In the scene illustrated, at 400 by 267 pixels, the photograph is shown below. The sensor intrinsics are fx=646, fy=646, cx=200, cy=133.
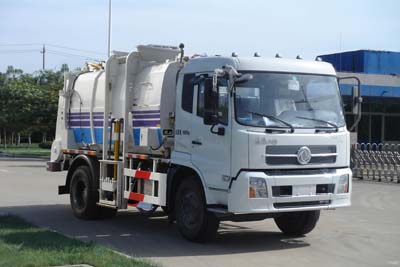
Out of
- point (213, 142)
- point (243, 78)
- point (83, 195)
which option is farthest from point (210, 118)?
point (83, 195)

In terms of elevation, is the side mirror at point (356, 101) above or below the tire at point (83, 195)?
above

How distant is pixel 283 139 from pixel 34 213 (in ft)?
22.2

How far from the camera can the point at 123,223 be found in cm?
1289

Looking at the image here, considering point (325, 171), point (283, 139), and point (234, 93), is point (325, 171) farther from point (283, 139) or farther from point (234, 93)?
point (234, 93)

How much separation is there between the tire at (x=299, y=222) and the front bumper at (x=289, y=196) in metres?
1.00

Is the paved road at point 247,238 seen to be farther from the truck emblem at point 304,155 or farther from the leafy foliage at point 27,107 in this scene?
the leafy foliage at point 27,107

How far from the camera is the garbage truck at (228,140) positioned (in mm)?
9578

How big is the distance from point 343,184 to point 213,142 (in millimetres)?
2207

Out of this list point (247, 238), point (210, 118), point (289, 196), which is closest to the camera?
point (289, 196)

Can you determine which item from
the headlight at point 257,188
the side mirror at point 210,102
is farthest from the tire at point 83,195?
the headlight at point 257,188

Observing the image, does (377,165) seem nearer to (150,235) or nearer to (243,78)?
A: (150,235)

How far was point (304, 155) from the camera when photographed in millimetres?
9781

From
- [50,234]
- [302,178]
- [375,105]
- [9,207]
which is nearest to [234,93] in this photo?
[302,178]

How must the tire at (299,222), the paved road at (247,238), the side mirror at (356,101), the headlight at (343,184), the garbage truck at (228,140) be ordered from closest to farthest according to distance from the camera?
the paved road at (247,238) → the garbage truck at (228,140) → the headlight at (343,184) → the side mirror at (356,101) → the tire at (299,222)
